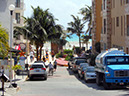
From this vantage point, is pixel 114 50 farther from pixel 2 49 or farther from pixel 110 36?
pixel 110 36

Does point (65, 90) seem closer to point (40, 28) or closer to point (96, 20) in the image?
point (40, 28)

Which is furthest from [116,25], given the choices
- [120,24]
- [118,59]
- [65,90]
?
[65,90]

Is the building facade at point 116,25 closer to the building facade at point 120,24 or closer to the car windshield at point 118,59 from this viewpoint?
the building facade at point 120,24

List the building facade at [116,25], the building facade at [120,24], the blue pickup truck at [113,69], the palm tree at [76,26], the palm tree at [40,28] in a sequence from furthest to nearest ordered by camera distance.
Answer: the palm tree at [76,26], the palm tree at [40,28], the building facade at [116,25], the building facade at [120,24], the blue pickup truck at [113,69]

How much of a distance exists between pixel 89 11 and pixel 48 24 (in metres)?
30.4

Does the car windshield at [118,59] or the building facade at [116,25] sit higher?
the building facade at [116,25]

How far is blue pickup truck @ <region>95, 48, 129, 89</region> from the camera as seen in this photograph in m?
21.4

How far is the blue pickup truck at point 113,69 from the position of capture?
70.1ft

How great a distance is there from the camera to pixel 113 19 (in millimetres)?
41125

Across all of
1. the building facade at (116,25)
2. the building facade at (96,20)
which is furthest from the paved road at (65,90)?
the building facade at (96,20)

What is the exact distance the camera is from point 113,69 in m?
21.4

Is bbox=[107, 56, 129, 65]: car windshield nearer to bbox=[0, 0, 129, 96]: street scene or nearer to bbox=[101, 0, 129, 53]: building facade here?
bbox=[0, 0, 129, 96]: street scene

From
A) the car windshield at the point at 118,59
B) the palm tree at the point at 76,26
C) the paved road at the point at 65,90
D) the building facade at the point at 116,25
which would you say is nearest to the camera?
the paved road at the point at 65,90

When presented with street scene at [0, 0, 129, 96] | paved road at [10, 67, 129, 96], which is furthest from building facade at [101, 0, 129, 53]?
paved road at [10, 67, 129, 96]
